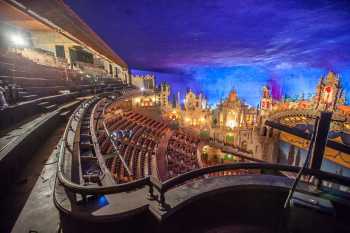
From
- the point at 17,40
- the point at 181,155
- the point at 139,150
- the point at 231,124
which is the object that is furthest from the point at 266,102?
the point at 17,40

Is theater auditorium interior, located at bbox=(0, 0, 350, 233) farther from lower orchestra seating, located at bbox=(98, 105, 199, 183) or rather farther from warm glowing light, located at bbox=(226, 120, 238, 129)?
warm glowing light, located at bbox=(226, 120, 238, 129)

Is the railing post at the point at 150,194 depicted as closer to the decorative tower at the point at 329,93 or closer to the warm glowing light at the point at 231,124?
the decorative tower at the point at 329,93

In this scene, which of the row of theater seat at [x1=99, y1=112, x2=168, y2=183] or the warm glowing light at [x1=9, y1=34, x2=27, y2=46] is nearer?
the row of theater seat at [x1=99, y1=112, x2=168, y2=183]

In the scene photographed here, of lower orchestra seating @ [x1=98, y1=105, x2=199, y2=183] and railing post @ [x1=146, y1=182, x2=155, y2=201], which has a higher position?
railing post @ [x1=146, y1=182, x2=155, y2=201]

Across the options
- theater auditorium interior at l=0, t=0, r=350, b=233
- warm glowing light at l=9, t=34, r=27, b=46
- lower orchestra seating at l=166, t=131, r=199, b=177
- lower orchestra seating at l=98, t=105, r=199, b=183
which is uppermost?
warm glowing light at l=9, t=34, r=27, b=46

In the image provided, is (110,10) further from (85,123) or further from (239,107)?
(239,107)

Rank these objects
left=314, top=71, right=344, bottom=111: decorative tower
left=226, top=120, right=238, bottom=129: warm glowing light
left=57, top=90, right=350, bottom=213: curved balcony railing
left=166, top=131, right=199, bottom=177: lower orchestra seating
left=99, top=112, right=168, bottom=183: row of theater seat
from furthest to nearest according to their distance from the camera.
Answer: left=226, top=120, right=238, bottom=129: warm glowing light < left=166, top=131, right=199, bottom=177: lower orchestra seating < left=314, top=71, right=344, bottom=111: decorative tower < left=99, top=112, right=168, bottom=183: row of theater seat < left=57, top=90, right=350, bottom=213: curved balcony railing

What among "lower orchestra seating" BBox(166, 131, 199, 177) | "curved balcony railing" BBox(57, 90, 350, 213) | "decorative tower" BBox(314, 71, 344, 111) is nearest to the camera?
"curved balcony railing" BBox(57, 90, 350, 213)

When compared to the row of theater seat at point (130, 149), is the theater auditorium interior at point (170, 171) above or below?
above

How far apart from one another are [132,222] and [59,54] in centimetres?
3552

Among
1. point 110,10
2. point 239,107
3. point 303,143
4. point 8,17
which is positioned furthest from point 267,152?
point 8,17

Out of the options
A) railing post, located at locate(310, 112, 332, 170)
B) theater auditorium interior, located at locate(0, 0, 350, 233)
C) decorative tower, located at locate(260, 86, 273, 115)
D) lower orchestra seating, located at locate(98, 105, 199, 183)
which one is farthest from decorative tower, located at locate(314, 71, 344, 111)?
railing post, located at locate(310, 112, 332, 170)

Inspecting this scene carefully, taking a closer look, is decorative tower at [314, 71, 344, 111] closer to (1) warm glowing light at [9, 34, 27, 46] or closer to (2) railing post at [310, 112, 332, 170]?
(2) railing post at [310, 112, 332, 170]

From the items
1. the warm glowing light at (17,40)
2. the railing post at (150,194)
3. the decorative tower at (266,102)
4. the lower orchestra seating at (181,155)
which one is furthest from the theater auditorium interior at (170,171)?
the warm glowing light at (17,40)
